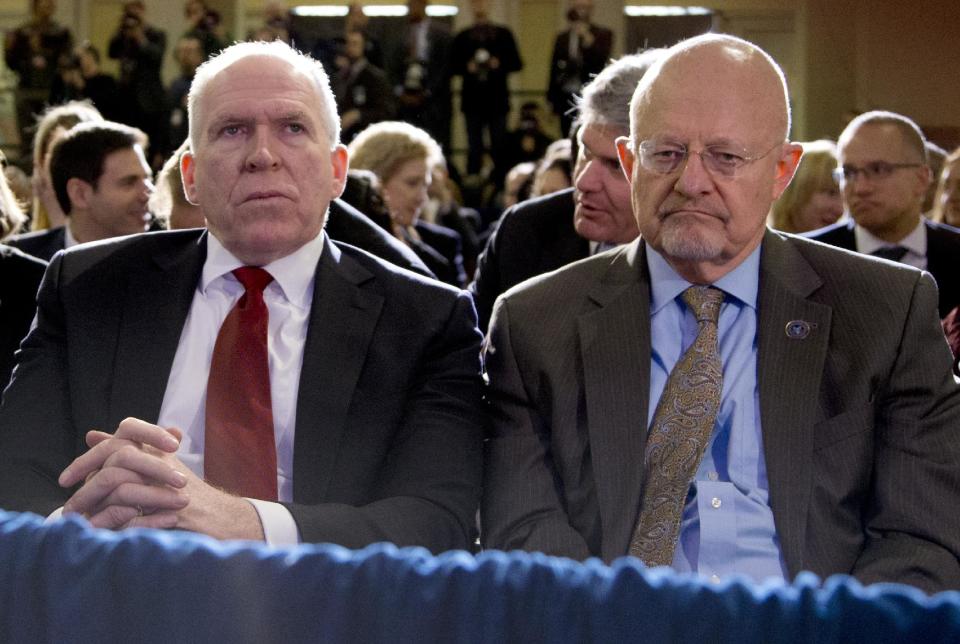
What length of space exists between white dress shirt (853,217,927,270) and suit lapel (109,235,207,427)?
7.95ft

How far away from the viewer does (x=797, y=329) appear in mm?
1646

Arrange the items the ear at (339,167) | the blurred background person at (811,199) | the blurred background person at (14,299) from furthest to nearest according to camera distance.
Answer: the blurred background person at (811,199)
the blurred background person at (14,299)
the ear at (339,167)

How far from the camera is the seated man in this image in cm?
164

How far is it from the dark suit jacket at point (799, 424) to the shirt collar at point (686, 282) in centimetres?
2

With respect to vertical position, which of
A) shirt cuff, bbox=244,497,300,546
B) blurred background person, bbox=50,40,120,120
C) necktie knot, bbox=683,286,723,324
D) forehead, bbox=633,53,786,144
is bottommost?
shirt cuff, bbox=244,497,300,546

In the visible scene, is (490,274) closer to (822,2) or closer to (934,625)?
(934,625)

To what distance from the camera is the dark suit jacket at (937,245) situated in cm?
351

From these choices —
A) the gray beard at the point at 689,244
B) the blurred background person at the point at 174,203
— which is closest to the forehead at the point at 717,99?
the gray beard at the point at 689,244

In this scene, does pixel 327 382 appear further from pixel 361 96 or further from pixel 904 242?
pixel 361 96

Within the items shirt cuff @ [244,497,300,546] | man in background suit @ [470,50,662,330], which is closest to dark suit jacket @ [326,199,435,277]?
man in background suit @ [470,50,662,330]

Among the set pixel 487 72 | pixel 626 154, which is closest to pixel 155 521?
pixel 626 154

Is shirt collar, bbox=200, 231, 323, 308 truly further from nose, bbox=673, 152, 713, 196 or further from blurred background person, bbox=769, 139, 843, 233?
blurred background person, bbox=769, 139, 843, 233

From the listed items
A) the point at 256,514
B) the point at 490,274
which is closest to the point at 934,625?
the point at 256,514

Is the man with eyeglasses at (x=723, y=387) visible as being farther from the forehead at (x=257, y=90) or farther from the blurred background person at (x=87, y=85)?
the blurred background person at (x=87, y=85)
